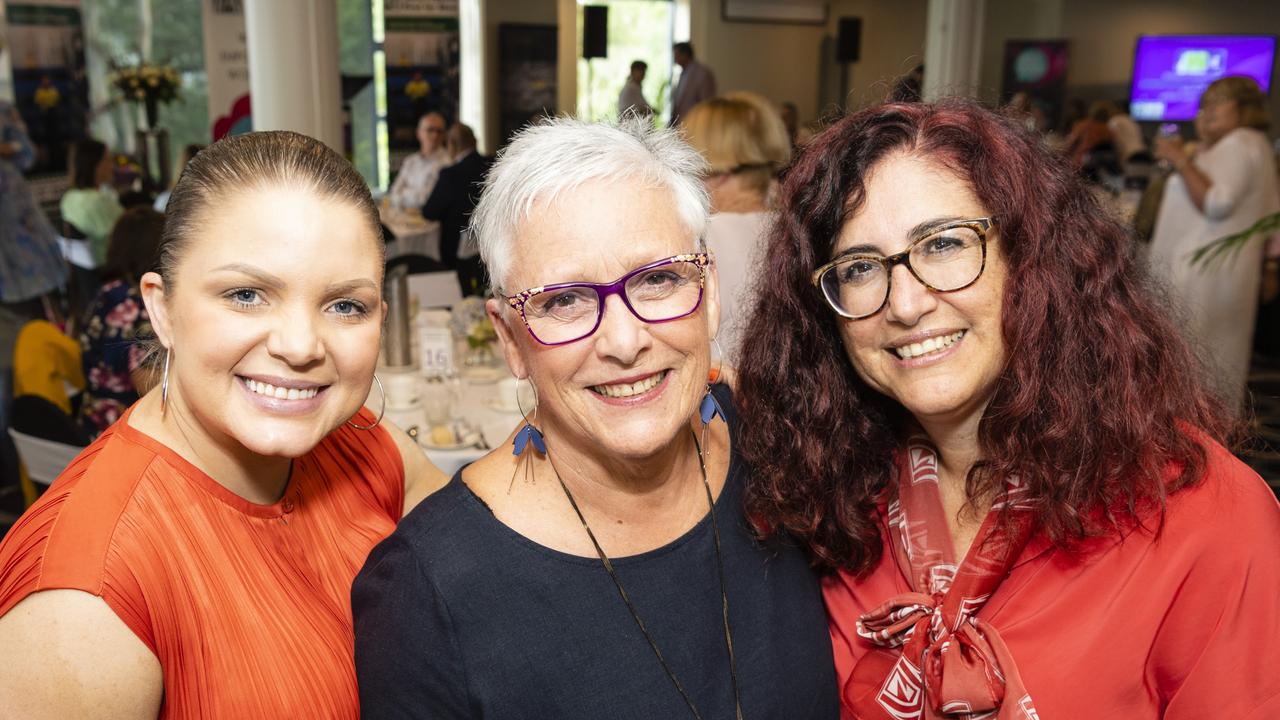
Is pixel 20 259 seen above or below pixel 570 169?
below

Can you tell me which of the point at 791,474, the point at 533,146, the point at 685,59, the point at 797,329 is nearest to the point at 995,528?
the point at 791,474

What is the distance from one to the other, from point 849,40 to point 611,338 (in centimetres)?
1508

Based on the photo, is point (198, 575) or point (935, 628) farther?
point (935, 628)

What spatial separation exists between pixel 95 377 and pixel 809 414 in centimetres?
283

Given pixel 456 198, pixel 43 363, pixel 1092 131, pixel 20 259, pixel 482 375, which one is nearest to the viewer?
pixel 43 363

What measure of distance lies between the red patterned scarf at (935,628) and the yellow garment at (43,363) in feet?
10.4

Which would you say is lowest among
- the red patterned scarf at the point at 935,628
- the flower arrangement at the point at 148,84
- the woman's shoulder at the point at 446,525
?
the red patterned scarf at the point at 935,628

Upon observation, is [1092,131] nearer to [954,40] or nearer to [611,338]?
[954,40]

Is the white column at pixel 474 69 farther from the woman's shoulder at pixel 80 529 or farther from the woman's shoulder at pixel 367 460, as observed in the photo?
the woman's shoulder at pixel 80 529

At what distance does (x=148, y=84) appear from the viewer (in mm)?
8742

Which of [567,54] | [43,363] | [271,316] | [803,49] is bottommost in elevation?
[43,363]

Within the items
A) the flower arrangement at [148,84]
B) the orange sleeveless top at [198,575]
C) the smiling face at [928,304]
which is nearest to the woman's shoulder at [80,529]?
the orange sleeveless top at [198,575]

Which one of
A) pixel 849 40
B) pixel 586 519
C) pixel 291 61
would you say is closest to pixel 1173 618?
pixel 586 519

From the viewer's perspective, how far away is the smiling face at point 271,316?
135 cm
